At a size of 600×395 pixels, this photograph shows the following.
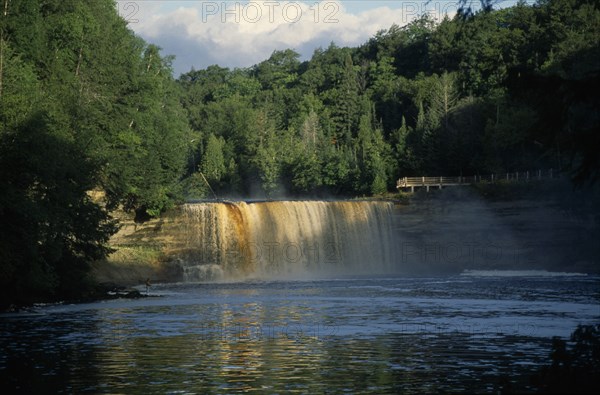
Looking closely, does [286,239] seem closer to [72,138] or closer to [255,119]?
[72,138]

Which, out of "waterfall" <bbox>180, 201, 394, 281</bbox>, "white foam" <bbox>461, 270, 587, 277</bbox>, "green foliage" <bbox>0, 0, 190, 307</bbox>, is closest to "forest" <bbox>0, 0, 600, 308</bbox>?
"green foliage" <bbox>0, 0, 190, 307</bbox>

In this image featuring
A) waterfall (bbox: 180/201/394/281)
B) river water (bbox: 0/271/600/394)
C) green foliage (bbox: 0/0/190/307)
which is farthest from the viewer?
waterfall (bbox: 180/201/394/281)

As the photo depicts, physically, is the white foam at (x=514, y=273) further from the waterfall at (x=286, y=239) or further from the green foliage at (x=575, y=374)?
the green foliage at (x=575, y=374)

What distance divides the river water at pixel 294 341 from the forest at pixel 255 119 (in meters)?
4.33

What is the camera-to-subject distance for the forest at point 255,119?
33344 mm

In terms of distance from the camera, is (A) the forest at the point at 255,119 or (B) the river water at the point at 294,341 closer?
(B) the river water at the point at 294,341

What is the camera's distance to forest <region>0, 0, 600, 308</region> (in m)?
33.3

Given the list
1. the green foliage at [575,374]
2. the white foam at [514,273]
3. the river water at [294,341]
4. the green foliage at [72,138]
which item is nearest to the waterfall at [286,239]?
the green foliage at [72,138]

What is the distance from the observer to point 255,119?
12638cm

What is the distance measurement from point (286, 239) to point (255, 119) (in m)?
69.3

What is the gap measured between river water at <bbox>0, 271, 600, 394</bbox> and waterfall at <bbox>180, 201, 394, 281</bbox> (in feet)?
37.2

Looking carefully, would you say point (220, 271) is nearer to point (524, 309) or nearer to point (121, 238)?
point (121, 238)

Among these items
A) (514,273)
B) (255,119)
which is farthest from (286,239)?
(255,119)

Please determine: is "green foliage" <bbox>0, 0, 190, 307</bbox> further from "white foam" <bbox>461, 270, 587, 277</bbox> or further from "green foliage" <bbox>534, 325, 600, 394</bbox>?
"green foliage" <bbox>534, 325, 600, 394</bbox>
